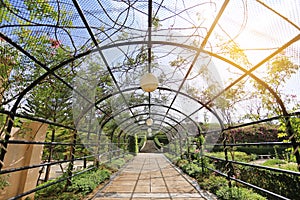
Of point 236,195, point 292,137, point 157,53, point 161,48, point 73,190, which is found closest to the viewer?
point 292,137

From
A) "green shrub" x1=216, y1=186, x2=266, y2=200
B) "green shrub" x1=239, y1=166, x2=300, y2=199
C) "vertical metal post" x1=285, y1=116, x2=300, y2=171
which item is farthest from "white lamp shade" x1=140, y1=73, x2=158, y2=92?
"green shrub" x1=239, y1=166, x2=300, y2=199

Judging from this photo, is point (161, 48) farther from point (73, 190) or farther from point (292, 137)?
point (73, 190)

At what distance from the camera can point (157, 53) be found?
3.01m

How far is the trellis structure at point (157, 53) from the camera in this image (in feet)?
5.39

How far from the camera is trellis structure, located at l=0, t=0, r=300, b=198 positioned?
1.64m

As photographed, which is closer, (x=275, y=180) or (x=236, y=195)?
(x=236, y=195)

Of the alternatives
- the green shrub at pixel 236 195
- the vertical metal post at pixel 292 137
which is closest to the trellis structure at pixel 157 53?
the vertical metal post at pixel 292 137

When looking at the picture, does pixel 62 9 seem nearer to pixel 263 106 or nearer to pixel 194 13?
pixel 194 13

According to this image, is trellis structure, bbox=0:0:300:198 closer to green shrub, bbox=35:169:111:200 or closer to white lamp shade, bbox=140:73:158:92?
white lamp shade, bbox=140:73:158:92

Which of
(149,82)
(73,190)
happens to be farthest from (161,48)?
(73,190)

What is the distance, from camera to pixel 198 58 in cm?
274

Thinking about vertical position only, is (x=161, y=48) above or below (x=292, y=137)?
above

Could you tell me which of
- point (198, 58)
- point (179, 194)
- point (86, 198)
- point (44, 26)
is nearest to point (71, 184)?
point (86, 198)

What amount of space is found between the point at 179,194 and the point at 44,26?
324cm
